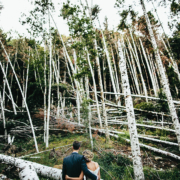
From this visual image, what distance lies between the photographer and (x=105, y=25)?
14.9 meters

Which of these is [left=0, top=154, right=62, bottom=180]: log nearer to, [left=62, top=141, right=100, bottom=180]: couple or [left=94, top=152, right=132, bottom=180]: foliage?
[left=62, top=141, right=100, bottom=180]: couple

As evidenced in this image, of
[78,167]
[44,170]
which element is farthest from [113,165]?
[78,167]

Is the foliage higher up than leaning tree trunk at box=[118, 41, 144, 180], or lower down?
lower down

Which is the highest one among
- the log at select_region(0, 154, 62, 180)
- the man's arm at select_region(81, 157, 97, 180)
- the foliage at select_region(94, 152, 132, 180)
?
the man's arm at select_region(81, 157, 97, 180)

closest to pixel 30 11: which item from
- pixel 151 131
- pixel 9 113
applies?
pixel 9 113

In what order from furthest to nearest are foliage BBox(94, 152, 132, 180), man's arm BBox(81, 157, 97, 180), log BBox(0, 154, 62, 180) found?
foliage BBox(94, 152, 132, 180) < log BBox(0, 154, 62, 180) < man's arm BBox(81, 157, 97, 180)

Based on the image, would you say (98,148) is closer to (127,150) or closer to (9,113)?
(127,150)

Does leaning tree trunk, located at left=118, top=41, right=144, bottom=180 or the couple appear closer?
the couple

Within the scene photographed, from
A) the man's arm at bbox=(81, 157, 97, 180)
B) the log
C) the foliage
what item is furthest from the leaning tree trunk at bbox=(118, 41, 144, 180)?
the log

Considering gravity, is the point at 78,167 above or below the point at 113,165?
above

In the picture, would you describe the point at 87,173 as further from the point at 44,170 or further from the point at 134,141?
the point at 44,170

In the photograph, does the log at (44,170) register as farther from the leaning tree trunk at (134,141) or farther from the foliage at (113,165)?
the leaning tree trunk at (134,141)

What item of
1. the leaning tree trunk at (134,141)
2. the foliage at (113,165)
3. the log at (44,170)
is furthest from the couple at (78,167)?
the foliage at (113,165)

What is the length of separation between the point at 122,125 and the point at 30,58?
10.5 m
